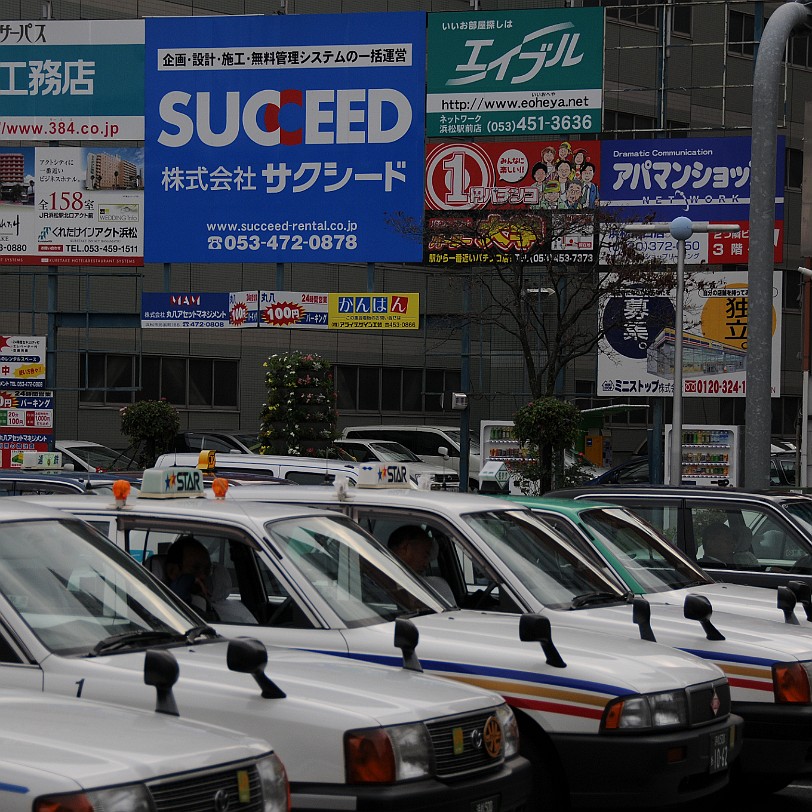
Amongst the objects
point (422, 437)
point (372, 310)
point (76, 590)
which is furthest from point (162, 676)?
point (422, 437)

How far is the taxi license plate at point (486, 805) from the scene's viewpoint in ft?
17.8

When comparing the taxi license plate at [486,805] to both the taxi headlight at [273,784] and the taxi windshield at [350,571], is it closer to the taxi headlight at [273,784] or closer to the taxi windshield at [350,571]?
the taxi headlight at [273,784]

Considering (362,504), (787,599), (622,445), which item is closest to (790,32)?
(787,599)

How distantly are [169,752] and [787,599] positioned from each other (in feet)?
17.5

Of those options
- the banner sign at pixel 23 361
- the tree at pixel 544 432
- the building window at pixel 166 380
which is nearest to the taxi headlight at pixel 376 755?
the tree at pixel 544 432

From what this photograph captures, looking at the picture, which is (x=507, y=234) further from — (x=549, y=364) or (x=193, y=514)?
(x=193, y=514)

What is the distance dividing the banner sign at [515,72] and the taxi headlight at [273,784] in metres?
24.1

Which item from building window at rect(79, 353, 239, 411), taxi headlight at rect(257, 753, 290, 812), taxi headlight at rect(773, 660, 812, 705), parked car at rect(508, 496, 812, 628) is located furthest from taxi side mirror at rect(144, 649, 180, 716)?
building window at rect(79, 353, 239, 411)

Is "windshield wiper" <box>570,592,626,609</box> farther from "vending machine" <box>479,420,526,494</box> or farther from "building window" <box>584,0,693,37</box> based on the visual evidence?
"building window" <box>584,0,693,37</box>

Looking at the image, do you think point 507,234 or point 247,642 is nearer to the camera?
point 247,642

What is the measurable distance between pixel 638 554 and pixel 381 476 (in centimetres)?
215

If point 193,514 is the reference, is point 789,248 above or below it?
above

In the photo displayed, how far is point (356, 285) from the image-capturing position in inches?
1542

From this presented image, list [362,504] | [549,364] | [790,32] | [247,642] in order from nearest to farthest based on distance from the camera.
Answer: [247,642], [362,504], [790,32], [549,364]
